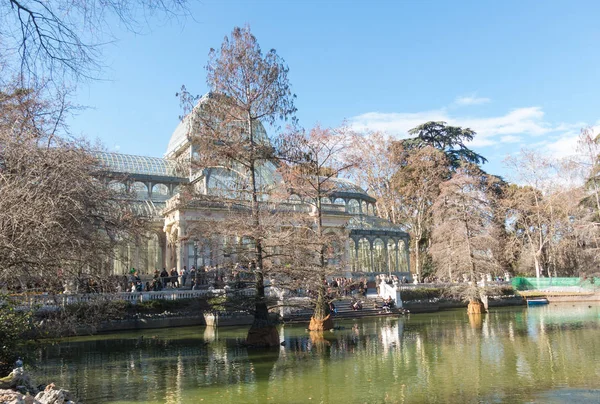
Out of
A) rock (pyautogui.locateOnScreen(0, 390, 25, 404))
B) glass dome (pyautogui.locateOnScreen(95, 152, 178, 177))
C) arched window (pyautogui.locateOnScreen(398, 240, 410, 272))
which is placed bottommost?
rock (pyautogui.locateOnScreen(0, 390, 25, 404))

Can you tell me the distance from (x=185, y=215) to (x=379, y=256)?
55.4 feet

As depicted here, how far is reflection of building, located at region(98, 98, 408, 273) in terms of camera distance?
1266 inches

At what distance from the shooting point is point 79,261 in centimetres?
951

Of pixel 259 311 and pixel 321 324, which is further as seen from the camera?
pixel 321 324

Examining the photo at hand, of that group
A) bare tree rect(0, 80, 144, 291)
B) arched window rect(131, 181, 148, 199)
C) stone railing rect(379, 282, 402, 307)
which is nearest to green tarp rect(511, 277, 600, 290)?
stone railing rect(379, 282, 402, 307)

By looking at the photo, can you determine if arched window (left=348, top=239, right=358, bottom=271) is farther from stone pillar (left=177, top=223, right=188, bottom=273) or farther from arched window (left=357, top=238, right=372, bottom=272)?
stone pillar (left=177, top=223, right=188, bottom=273)

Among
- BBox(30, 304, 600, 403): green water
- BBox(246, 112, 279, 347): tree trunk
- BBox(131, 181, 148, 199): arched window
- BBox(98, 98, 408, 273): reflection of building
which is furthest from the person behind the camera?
BBox(131, 181, 148, 199): arched window

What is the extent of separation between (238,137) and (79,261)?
8164mm

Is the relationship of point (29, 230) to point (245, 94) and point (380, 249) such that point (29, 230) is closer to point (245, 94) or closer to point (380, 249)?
point (245, 94)

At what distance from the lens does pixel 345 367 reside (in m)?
12.8

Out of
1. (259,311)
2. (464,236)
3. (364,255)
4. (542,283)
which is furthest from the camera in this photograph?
(542,283)

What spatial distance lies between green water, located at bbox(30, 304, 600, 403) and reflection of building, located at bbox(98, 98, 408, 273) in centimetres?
1190

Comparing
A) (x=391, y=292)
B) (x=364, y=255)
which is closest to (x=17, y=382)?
(x=391, y=292)

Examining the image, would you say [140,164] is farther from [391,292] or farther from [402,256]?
[402,256]
